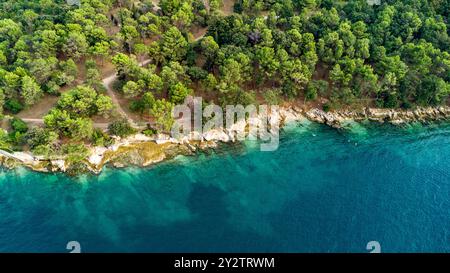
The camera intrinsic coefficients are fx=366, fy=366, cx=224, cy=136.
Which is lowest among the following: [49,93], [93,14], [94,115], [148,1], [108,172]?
[108,172]

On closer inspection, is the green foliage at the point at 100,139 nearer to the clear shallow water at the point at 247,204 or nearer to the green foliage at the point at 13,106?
the clear shallow water at the point at 247,204

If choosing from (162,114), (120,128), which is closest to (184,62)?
(162,114)

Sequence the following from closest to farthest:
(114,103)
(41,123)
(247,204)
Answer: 1. (247,204)
2. (41,123)
3. (114,103)

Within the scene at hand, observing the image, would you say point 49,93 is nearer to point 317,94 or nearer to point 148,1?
point 148,1

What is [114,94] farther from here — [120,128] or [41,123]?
[41,123]

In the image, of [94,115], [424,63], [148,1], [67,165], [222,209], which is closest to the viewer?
[222,209]

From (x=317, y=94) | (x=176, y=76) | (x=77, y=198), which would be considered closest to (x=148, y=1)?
(x=176, y=76)

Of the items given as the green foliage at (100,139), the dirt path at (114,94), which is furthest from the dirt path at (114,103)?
the green foliage at (100,139)
